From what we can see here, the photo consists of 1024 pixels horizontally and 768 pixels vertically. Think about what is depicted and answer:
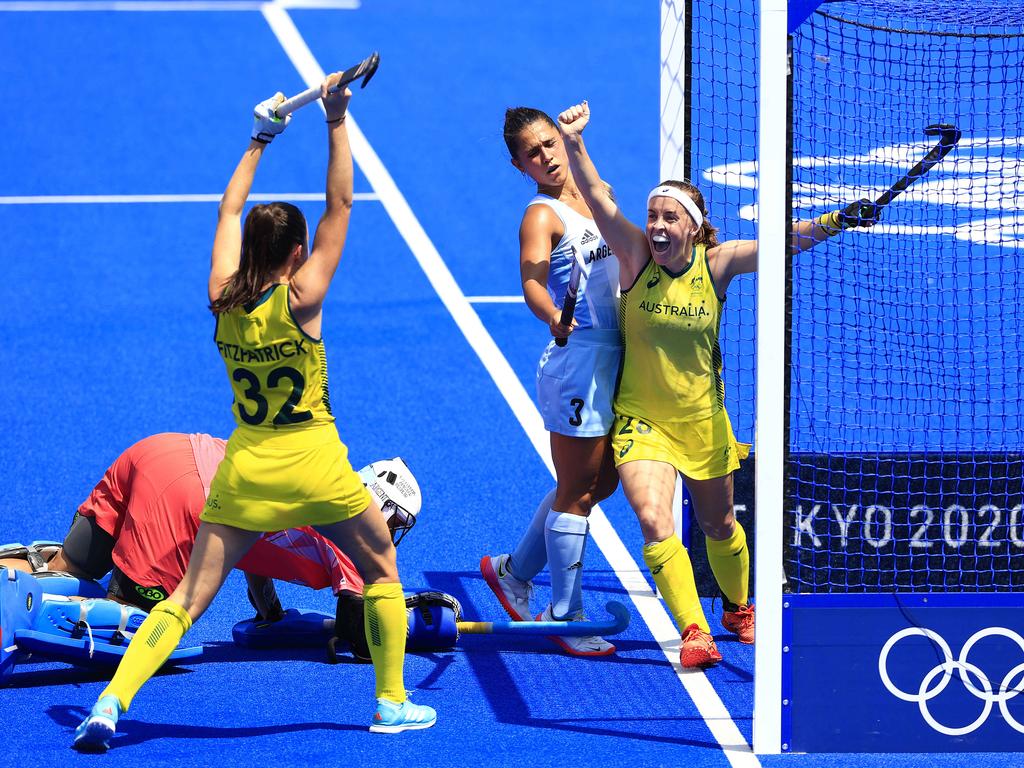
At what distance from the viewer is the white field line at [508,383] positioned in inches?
231

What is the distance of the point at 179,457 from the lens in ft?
21.1

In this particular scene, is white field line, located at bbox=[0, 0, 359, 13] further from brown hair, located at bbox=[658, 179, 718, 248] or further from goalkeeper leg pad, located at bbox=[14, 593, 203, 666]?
goalkeeper leg pad, located at bbox=[14, 593, 203, 666]

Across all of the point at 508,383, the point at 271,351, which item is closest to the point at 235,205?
the point at 271,351

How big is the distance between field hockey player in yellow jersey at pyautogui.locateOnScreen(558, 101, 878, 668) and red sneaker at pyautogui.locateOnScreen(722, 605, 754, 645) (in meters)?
0.35

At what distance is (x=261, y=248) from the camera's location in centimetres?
525

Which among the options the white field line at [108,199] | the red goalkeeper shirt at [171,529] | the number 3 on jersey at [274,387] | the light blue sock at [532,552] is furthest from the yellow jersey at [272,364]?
the white field line at [108,199]

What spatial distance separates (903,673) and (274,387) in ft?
7.89

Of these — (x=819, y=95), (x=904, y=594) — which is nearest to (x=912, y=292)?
(x=819, y=95)

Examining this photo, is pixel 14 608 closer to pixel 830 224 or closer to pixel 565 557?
pixel 565 557

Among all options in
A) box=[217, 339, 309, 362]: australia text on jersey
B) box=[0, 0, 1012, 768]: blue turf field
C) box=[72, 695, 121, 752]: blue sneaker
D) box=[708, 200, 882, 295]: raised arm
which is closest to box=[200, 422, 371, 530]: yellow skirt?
box=[217, 339, 309, 362]: australia text on jersey

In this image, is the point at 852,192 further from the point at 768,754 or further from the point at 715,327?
the point at 768,754

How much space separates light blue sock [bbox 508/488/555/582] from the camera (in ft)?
22.0

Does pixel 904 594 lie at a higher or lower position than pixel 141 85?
lower

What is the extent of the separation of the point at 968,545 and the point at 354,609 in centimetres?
264
